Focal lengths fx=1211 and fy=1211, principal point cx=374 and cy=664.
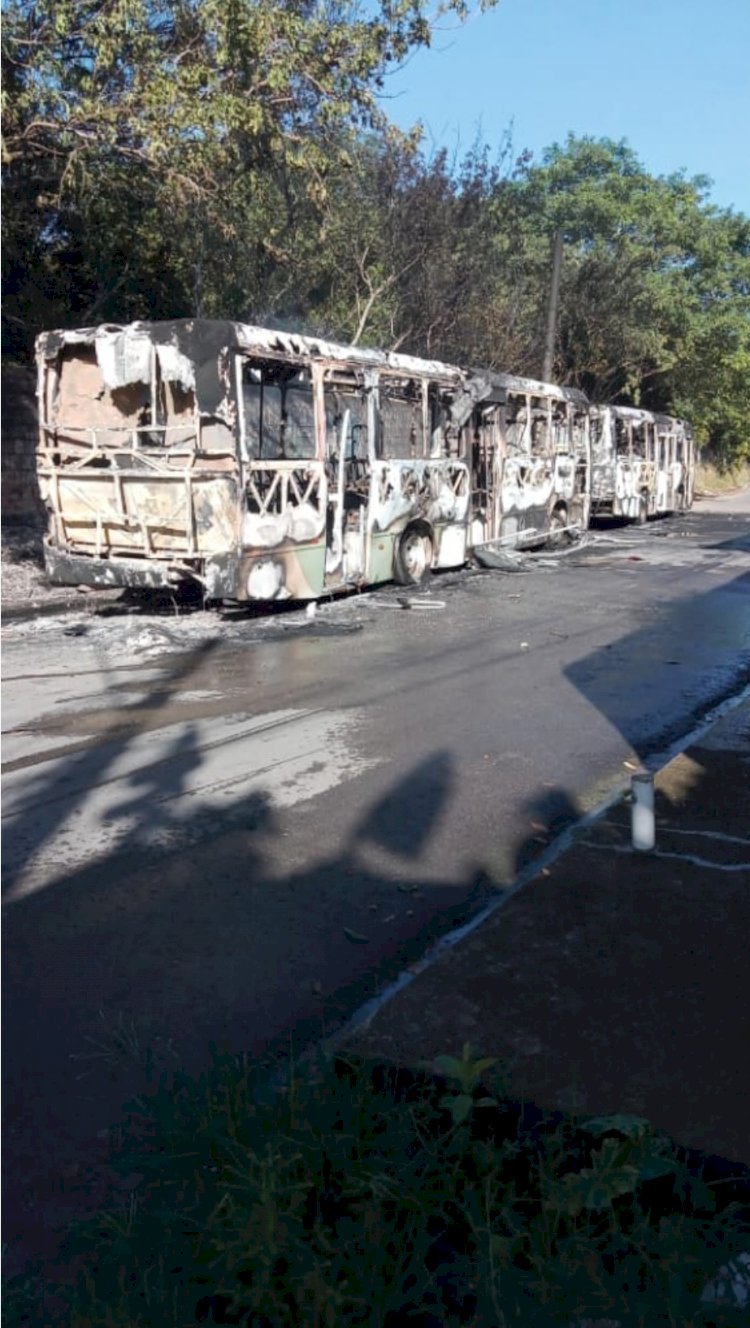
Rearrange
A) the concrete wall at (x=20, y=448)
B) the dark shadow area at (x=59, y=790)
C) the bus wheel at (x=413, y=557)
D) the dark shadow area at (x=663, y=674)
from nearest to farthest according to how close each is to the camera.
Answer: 1. the dark shadow area at (x=59, y=790)
2. the dark shadow area at (x=663, y=674)
3. the bus wheel at (x=413, y=557)
4. the concrete wall at (x=20, y=448)

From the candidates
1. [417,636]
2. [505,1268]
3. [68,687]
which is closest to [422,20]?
[417,636]

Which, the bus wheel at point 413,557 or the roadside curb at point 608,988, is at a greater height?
the bus wheel at point 413,557

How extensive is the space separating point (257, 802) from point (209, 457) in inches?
236

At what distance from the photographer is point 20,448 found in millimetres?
18969

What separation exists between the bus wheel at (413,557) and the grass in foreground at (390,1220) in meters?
11.9

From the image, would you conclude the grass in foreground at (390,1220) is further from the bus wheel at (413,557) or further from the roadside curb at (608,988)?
the bus wheel at (413,557)

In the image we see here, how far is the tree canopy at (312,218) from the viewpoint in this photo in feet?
43.5

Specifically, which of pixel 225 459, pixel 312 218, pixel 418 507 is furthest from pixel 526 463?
pixel 225 459

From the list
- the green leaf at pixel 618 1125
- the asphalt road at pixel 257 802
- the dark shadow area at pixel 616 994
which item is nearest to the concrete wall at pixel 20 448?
the asphalt road at pixel 257 802

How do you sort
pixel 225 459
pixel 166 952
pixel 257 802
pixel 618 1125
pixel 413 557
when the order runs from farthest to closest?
1. pixel 413 557
2. pixel 225 459
3. pixel 257 802
4. pixel 166 952
5. pixel 618 1125

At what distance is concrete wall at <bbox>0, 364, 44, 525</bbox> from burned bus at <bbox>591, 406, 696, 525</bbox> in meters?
10.5

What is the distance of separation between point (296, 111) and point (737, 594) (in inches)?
320

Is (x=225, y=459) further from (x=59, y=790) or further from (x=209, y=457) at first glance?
(x=59, y=790)

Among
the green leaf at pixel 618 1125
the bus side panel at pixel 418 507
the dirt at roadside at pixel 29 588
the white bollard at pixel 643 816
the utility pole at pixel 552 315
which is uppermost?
the utility pole at pixel 552 315
